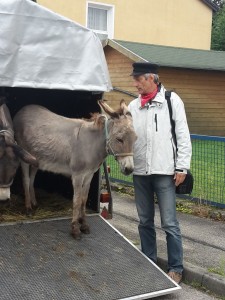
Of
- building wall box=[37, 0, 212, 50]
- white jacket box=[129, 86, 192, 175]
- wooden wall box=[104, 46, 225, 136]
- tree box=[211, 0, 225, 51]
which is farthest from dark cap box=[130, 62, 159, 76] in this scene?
tree box=[211, 0, 225, 51]

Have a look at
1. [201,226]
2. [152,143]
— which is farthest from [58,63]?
[201,226]

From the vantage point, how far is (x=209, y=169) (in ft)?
28.1

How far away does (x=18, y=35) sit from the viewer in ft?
16.0

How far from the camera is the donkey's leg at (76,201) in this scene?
5.46 metres

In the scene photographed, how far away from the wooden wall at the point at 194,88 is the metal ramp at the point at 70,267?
12.9 meters

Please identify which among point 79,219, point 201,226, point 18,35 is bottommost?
point 201,226

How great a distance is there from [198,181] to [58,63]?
4669mm

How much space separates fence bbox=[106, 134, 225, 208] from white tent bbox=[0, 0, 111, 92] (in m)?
3.36

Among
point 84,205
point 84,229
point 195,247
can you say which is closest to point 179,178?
point 84,205

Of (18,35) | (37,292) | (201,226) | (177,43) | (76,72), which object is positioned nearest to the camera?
(37,292)

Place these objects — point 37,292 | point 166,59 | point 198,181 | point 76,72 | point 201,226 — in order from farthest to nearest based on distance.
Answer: point 166,59 < point 198,181 < point 201,226 < point 76,72 < point 37,292

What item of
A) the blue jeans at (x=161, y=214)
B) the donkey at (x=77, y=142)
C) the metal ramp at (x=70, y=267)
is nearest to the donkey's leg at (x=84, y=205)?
the donkey at (x=77, y=142)

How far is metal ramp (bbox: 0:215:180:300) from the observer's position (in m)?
4.46

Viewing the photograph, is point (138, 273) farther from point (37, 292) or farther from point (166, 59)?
point (166, 59)
